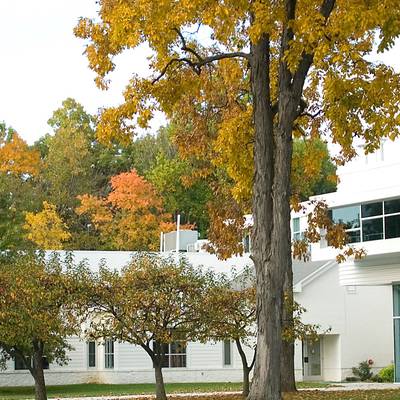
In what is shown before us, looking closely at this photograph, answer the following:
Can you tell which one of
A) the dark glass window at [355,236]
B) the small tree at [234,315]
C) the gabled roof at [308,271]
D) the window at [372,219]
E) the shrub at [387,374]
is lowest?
the shrub at [387,374]

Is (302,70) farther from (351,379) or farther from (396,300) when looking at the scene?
(351,379)

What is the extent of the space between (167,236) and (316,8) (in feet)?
117

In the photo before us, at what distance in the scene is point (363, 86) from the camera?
20.7 m

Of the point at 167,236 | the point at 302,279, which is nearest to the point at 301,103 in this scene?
the point at 302,279

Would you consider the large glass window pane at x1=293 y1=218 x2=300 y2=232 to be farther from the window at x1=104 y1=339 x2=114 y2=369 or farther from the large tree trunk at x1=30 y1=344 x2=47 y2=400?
the large tree trunk at x1=30 y1=344 x2=47 y2=400

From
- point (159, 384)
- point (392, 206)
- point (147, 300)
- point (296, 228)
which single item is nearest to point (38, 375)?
point (159, 384)

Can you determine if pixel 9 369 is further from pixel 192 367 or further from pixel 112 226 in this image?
pixel 112 226

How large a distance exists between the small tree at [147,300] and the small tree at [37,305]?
757 mm

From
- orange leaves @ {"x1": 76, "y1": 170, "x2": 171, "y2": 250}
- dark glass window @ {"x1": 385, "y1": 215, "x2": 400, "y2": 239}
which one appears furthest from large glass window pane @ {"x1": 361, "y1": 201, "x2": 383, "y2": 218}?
orange leaves @ {"x1": 76, "y1": 170, "x2": 171, "y2": 250}

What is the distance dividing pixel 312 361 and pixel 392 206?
41.1 ft

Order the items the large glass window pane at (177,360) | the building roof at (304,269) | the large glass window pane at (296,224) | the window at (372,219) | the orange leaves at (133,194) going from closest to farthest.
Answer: the window at (372,219) → the large glass window pane at (177,360) → the building roof at (304,269) → the large glass window pane at (296,224) → the orange leaves at (133,194)

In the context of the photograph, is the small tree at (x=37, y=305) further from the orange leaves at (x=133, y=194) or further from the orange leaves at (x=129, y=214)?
the orange leaves at (x=133, y=194)

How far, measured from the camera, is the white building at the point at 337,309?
39406 mm

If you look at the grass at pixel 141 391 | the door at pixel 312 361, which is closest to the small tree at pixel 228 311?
the grass at pixel 141 391
